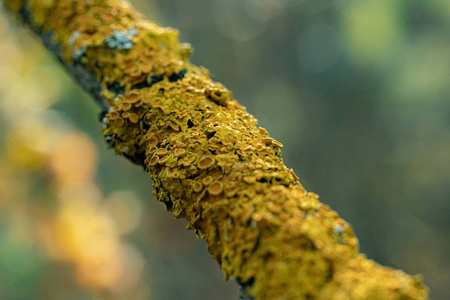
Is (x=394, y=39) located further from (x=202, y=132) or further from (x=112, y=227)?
(x=112, y=227)

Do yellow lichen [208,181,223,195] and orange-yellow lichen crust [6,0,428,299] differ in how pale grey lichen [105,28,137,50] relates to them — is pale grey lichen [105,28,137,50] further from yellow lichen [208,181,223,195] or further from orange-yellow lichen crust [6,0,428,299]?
yellow lichen [208,181,223,195]

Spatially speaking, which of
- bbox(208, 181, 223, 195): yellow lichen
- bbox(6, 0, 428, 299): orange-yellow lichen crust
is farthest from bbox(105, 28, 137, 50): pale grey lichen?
bbox(208, 181, 223, 195): yellow lichen

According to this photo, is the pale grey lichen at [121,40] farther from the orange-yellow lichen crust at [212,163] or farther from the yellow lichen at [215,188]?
the yellow lichen at [215,188]

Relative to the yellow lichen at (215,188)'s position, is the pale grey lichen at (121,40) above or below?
above

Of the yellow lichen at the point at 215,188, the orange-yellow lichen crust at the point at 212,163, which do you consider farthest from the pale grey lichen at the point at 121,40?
the yellow lichen at the point at 215,188

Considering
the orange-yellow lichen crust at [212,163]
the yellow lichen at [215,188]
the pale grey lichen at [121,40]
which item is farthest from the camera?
the pale grey lichen at [121,40]

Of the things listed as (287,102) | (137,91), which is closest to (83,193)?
(287,102)

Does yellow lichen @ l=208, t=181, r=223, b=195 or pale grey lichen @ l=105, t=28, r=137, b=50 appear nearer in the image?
yellow lichen @ l=208, t=181, r=223, b=195

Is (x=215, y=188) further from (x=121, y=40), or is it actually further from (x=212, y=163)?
(x=121, y=40)
